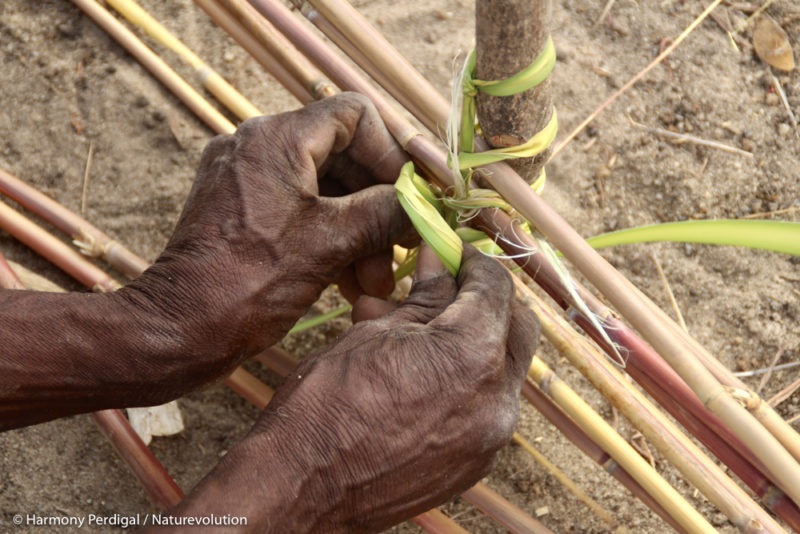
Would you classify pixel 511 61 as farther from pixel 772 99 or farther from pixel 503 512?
pixel 772 99

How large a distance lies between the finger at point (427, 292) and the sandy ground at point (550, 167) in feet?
1.42

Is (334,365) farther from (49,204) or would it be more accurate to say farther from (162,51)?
(162,51)

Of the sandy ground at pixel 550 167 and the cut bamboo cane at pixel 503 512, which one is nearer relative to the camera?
the cut bamboo cane at pixel 503 512

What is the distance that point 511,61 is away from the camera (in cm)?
80

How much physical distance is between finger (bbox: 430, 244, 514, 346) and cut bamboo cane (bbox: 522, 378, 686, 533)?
0.27m

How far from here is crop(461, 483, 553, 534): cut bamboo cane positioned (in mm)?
1132

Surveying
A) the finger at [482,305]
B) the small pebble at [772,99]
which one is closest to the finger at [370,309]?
the finger at [482,305]

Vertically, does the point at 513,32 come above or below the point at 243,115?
above

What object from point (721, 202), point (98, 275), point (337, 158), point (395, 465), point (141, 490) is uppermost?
point (337, 158)

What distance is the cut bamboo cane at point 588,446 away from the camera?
1.08 m

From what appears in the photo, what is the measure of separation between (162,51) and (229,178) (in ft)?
2.63

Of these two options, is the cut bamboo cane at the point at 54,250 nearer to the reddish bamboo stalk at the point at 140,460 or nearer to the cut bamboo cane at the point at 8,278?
the cut bamboo cane at the point at 8,278

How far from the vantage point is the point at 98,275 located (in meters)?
1.28

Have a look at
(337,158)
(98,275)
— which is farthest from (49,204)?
(337,158)
